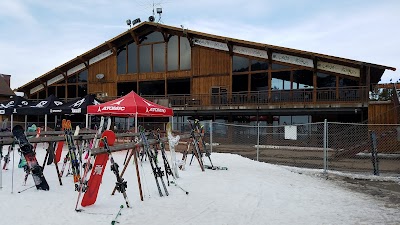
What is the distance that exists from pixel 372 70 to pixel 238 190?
14532 mm

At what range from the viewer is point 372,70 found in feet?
61.9

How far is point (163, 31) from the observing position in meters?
25.2

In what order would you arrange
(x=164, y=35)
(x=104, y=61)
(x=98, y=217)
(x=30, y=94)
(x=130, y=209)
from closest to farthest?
1. (x=98, y=217)
2. (x=130, y=209)
3. (x=164, y=35)
4. (x=104, y=61)
5. (x=30, y=94)

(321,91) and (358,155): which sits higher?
(321,91)

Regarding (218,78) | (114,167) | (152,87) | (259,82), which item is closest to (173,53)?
(152,87)

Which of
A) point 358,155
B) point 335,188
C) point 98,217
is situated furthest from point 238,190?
point 358,155

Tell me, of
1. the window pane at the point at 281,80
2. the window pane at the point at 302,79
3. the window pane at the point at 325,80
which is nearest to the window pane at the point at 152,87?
the window pane at the point at 281,80

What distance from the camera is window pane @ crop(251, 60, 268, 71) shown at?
22.1 m

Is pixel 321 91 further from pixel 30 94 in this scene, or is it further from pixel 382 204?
pixel 30 94

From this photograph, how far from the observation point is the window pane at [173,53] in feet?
82.7

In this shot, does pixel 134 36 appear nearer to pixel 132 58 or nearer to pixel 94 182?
pixel 132 58

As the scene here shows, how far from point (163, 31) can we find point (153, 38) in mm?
1296

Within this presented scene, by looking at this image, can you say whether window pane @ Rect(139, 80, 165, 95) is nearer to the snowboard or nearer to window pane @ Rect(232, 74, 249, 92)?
window pane @ Rect(232, 74, 249, 92)

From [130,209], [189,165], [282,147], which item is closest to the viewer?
[130,209]
